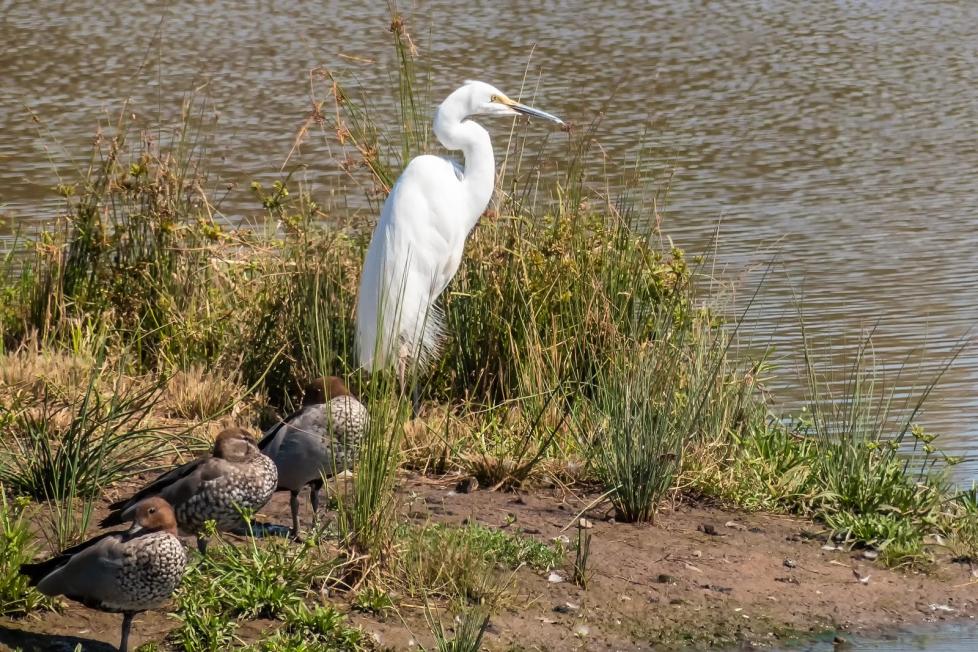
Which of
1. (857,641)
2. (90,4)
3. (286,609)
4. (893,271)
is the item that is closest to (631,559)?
(857,641)

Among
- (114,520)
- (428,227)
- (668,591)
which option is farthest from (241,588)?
(428,227)

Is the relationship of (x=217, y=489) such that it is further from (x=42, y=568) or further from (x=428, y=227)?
(x=428, y=227)

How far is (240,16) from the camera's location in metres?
20.9

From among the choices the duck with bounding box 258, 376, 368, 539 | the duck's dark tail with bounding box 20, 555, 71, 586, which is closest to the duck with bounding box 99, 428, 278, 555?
the duck with bounding box 258, 376, 368, 539

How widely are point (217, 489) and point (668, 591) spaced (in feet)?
4.93

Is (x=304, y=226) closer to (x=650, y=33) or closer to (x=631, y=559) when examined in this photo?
(x=631, y=559)

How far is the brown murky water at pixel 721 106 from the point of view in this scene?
8.73 m

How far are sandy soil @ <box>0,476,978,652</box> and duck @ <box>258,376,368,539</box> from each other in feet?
1.21

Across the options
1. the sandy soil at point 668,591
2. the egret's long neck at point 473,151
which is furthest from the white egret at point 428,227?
the sandy soil at point 668,591

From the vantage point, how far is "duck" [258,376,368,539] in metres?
4.62

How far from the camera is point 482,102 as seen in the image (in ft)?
21.9

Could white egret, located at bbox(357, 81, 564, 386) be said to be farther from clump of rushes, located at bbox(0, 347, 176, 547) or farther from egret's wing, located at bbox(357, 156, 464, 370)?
clump of rushes, located at bbox(0, 347, 176, 547)

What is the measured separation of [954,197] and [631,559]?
7.26 m

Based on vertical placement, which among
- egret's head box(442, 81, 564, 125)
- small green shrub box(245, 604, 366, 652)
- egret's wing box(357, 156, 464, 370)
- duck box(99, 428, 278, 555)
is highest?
egret's head box(442, 81, 564, 125)
